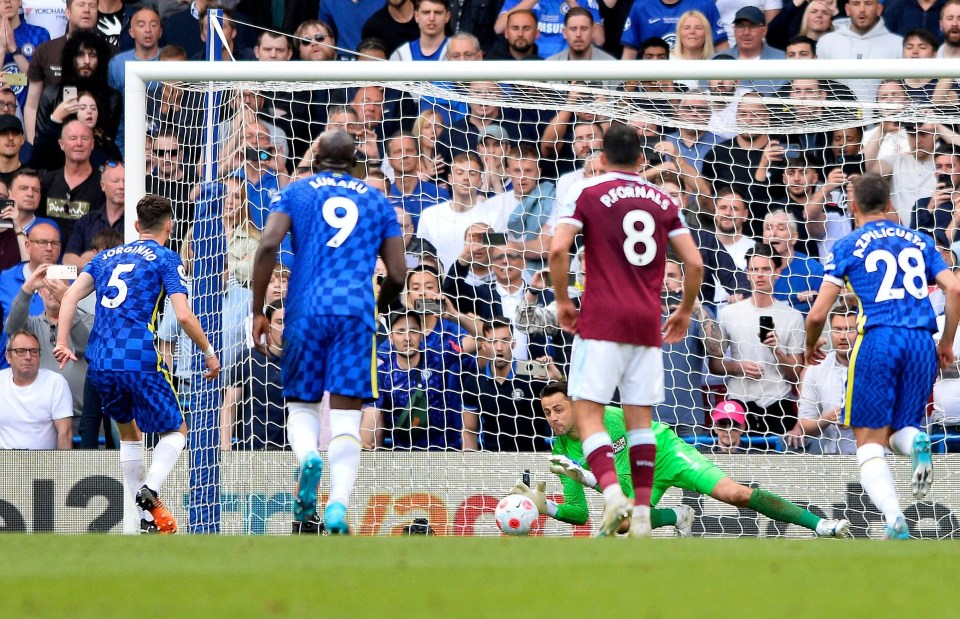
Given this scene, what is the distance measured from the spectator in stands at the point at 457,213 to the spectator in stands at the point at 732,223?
172 cm

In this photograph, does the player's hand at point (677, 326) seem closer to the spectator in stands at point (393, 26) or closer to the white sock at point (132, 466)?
the white sock at point (132, 466)

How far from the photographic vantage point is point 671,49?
1155 cm

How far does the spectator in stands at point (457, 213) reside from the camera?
31.5ft

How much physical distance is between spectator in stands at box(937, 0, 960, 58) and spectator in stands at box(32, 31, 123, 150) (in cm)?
738

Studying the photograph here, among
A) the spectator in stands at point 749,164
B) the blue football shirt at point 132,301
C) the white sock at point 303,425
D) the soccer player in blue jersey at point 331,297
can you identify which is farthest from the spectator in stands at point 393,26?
the white sock at point 303,425

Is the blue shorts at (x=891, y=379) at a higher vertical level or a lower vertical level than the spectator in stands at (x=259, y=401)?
higher

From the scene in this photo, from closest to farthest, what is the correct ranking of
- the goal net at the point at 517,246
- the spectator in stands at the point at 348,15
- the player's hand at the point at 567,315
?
the player's hand at the point at 567,315, the goal net at the point at 517,246, the spectator in stands at the point at 348,15

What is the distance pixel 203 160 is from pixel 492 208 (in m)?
2.22

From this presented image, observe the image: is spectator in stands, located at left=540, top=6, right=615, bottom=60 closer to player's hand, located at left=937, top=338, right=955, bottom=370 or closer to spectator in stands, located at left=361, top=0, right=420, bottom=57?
spectator in stands, located at left=361, top=0, right=420, bottom=57

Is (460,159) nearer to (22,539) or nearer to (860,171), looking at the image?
(860,171)

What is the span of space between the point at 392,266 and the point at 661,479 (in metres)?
2.25

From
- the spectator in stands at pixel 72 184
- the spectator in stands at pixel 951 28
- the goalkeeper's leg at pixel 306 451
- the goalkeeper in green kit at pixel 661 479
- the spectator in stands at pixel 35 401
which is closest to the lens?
the goalkeeper's leg at pixel 306 451

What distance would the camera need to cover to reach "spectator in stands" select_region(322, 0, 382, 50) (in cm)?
1210

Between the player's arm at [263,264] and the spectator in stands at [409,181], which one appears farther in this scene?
the spectator in stands at [409,181]
